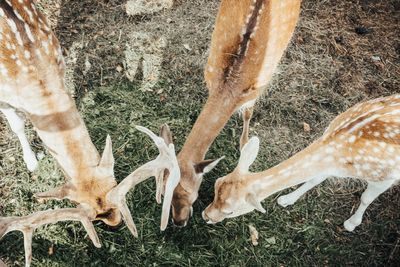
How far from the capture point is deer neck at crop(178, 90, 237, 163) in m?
3.60

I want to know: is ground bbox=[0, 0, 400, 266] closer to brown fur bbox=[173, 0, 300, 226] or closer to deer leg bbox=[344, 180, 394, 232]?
deer leg bbox=[344, 180, 394, 232]

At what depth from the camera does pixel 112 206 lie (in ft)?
10.7

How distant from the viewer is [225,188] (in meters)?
3.40

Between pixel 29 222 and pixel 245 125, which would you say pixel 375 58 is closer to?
pixel 245 125

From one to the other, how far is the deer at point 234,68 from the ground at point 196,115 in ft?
2.09

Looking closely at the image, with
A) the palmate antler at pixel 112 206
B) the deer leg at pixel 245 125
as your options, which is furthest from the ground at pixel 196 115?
the palmate antler at pixel 112 206

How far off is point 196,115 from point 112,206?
170 cm

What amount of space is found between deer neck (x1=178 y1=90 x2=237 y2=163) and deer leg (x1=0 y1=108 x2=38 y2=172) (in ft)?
4.92

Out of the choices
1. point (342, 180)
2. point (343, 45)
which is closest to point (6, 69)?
point (342, 180)

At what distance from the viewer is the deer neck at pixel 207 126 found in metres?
3.60

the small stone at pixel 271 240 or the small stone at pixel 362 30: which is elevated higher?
the small stone at pixel 362 30

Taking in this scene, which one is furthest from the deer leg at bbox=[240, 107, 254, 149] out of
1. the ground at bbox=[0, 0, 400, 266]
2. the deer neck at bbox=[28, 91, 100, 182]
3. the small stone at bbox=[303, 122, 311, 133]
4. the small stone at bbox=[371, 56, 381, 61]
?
the small stone at bbox=[371, 56, 381, 61]

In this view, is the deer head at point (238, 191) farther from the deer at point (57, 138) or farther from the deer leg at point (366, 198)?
the deer leg at point (366, 198)

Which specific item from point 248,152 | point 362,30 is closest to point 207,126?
point 248,152
